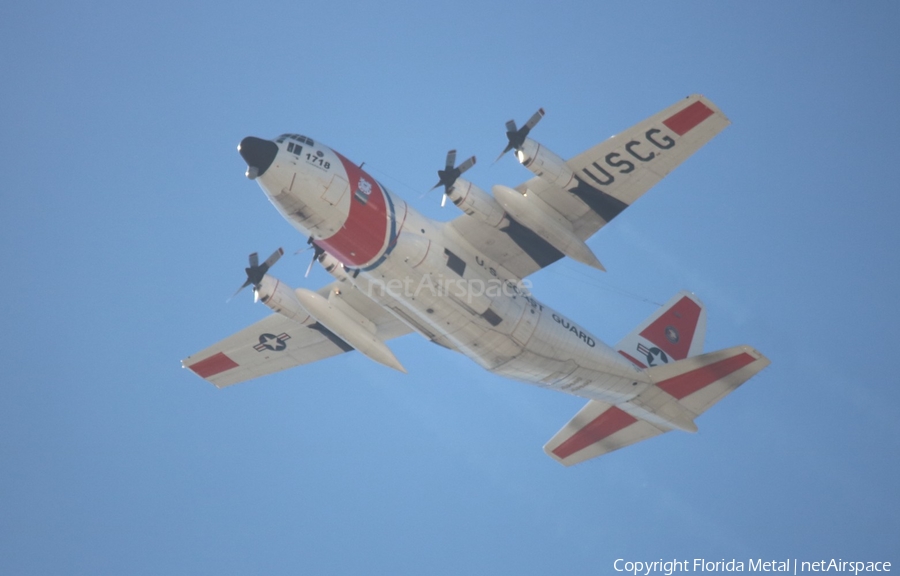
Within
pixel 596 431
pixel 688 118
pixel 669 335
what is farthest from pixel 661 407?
pixel 688 118

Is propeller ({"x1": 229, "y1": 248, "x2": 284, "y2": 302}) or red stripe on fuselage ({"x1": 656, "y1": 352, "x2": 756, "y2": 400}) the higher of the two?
red stripe on fuselage ({"x1": 656, "y1": 352, "x2": 756, "y2": 400})

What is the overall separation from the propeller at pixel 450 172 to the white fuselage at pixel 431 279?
1.19m

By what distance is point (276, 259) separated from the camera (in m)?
25.6

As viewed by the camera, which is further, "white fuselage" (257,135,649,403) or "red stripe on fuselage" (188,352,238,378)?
"red stripe on fuselage" (188,352,238,378)

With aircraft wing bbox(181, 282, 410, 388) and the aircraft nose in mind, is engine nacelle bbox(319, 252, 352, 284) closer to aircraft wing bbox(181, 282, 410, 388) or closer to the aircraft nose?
aircraft wing bbox(181, 282, 410, 388)

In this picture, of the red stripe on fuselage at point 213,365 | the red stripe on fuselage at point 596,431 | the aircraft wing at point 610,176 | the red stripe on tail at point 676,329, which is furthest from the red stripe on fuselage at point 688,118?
the red stripe on fuselage at point 213,365

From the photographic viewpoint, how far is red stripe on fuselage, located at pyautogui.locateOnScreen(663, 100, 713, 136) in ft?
74.7

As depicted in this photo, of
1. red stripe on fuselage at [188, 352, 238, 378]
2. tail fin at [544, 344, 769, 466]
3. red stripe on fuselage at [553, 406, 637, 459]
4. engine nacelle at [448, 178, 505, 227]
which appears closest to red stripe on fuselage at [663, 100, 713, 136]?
engine nacelle at [448, 178, 505, 227]

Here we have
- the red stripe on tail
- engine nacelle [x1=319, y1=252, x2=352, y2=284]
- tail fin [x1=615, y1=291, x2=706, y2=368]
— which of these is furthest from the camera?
the red stripe on tail

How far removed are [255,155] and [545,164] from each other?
21.5 ft

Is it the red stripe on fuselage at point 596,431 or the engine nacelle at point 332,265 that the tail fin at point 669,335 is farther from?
the engine nacelle at point 332,265

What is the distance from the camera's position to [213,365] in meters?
28.8

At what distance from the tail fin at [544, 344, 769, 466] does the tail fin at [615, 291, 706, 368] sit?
138 centimetres

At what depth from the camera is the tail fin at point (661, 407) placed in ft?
83.6
